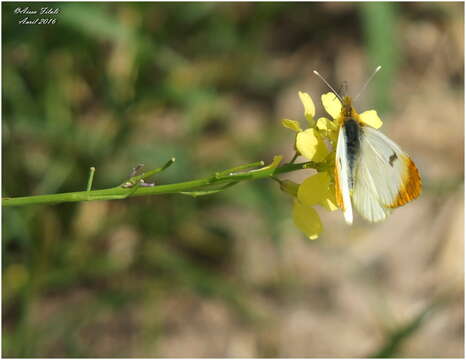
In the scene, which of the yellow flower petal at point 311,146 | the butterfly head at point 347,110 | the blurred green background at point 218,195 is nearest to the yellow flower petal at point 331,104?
the butterfly head at point 347,110

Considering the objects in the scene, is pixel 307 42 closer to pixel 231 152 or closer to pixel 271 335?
pixel 231 152

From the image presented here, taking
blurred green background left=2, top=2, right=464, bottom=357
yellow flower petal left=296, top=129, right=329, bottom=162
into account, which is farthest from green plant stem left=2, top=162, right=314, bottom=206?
blurred green background left=2, top=2, right=464, bottom=357

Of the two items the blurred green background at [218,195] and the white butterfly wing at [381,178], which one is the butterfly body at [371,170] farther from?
the blurred green background at [218,195]

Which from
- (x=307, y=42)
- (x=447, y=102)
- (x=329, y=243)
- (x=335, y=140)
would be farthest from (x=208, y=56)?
(x=335, y=140)

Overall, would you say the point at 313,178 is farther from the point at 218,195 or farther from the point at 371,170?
the point at 218,195

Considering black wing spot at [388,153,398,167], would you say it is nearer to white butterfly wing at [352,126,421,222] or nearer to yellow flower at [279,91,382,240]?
white butterfly wing at [352,126,421,222]
